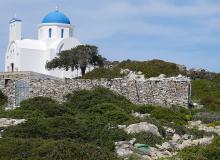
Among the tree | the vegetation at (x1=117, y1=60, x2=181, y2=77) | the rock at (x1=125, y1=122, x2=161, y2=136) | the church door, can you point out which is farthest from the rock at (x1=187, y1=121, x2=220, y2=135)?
the tree

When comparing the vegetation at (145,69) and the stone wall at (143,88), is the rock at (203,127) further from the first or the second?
the vegetation at (145,69)

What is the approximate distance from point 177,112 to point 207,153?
427 inches

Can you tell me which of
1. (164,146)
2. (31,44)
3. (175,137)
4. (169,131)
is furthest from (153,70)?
(164,146)

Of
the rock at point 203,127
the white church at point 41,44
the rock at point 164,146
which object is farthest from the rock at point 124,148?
the white church at point 41,44

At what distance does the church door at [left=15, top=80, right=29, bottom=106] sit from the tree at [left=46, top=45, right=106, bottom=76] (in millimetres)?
16923

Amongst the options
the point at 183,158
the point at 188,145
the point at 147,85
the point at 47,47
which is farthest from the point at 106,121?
the point at 47,47

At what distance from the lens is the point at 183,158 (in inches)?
995

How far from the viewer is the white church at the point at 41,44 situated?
214 ft

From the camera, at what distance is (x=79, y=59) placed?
56.0m

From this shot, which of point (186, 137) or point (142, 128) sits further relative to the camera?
point (186, 137)

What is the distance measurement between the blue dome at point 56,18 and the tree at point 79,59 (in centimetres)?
864

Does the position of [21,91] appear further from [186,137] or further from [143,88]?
[186,137]

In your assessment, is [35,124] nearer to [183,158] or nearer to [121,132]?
[121,132]

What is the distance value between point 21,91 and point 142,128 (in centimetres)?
1097
